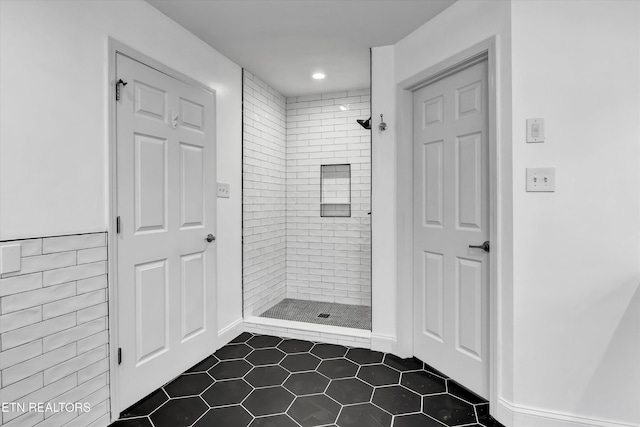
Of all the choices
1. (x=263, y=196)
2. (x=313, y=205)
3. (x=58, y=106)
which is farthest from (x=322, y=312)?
(x=58, y=106)

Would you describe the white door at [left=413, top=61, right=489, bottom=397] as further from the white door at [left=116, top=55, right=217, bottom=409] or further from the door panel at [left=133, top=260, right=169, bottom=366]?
the door panel at [left=133, top=260, right=169, bottom=366]

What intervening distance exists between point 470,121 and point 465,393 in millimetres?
1666

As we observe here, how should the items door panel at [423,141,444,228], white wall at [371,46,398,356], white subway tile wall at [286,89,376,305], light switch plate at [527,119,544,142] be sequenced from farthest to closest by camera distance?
white subway tile wall at [286,89,376,305]
white wall at [371,46,398,356]
door panel at [423,141,444,228]
light switch plate at [527,119,544,142]

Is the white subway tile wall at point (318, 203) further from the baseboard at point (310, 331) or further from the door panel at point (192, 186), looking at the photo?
the door panel at point (192, 186)

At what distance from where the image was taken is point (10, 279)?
4.68 feet

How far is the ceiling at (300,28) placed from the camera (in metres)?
2.14

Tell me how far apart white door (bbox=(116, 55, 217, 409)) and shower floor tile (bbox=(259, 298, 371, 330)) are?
87 cm

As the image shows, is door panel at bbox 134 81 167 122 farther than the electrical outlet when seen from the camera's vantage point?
No

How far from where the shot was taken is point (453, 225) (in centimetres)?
226

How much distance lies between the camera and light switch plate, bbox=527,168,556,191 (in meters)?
1.71

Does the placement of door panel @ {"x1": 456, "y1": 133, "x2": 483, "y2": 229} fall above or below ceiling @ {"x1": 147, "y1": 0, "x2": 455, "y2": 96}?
below

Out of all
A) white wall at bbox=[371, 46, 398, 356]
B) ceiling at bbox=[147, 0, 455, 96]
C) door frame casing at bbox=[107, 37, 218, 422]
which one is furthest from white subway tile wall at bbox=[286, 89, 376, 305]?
door frame casing at bbox=[107, 37, 218, 422]

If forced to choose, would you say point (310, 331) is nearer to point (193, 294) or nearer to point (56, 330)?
point (193, 294)

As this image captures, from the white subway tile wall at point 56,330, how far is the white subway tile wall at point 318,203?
235 cm
